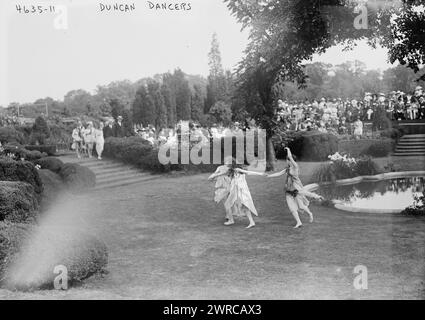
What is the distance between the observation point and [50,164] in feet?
34.8

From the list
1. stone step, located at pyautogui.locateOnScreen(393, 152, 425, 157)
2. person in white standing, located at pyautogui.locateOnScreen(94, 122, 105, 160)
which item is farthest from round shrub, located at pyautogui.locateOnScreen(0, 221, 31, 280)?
stone step, located at pyautogui.locateOnScreen(393, 152, 425, 157)

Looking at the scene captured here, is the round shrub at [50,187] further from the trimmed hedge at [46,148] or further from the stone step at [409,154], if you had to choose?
the stone step at [409,154]

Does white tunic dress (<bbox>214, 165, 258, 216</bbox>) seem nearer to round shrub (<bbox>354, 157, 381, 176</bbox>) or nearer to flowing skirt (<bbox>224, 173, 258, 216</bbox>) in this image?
flowing skirt (<bbox>224, 173, 258, 216</bbox>)

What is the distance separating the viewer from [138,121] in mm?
18734

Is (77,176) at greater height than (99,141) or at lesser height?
lesser

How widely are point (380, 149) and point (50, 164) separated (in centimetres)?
1073

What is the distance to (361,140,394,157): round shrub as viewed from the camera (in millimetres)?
16047

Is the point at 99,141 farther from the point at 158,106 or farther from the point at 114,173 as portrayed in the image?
the point at 158,106

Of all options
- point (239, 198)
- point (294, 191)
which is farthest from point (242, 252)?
Result: point (294, 191)

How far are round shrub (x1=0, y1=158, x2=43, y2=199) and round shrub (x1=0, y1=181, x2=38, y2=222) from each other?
855mm

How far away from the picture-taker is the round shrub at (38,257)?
21.7 feet

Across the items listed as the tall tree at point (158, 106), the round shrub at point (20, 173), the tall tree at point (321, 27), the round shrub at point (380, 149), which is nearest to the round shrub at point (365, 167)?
the round shrub at point (380, 149)

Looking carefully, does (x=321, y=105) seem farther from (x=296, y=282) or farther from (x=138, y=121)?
(x=296, y=282)

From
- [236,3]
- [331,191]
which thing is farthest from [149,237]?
[331,191]
